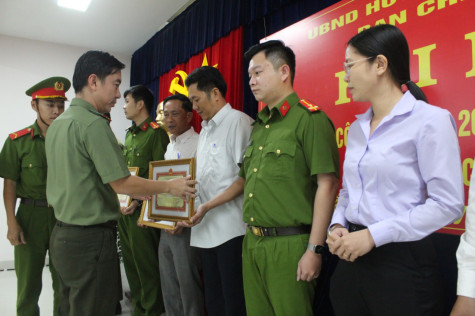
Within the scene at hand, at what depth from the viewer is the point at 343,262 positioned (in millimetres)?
1061

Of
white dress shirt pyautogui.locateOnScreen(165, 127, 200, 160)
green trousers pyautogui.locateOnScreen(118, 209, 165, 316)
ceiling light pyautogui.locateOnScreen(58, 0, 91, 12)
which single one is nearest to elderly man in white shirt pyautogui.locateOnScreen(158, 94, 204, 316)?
white dress shirt pyautogui.locateOnScreen(165, 127, 200, 160)

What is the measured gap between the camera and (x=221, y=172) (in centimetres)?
182

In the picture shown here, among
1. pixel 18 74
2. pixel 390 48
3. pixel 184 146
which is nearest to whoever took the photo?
pixel 390 48

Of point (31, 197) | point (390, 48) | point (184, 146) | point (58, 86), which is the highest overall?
point (58, 86)

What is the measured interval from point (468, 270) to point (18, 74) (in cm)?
571

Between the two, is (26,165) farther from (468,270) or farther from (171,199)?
(468,270)

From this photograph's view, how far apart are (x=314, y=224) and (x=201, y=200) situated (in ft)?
2.58

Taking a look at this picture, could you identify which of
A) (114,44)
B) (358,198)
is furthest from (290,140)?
(114,44)

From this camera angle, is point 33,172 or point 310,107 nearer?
point 310,107

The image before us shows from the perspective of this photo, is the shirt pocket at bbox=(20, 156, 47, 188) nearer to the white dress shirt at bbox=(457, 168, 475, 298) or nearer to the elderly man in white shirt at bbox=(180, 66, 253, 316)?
the elderly man in white shirt at bbox=(180, 66, 253, 316)

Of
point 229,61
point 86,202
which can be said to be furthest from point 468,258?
point 229,61

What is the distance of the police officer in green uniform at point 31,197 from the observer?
7.23 ft

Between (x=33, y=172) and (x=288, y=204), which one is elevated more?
(x=33, y=172)

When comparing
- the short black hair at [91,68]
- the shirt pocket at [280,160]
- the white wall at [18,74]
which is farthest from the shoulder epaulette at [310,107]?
the white wall at [18,74]
